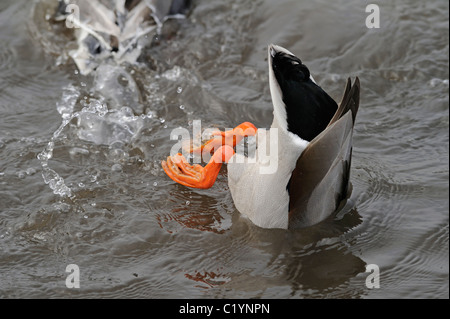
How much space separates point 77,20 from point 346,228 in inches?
123

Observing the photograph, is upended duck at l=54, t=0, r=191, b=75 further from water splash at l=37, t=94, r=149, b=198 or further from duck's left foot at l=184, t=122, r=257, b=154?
duck's left foot at l=184, t=122, r=257, b=154

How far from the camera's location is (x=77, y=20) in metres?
5.96

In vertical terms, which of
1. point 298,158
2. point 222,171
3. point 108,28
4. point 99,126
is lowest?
point 222,171

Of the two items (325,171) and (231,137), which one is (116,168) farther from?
(325,171)

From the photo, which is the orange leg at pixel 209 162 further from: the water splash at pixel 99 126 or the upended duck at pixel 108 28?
the upended duck at pixel 108 28

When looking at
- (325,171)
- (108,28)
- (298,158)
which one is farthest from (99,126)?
(325,171)

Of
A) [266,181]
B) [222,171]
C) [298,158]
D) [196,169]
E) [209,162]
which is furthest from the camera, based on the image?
[222,171]

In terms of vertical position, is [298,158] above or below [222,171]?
above

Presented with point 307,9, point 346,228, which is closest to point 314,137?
point 346,228

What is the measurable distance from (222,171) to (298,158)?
3.46ft

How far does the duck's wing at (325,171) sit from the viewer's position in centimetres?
360

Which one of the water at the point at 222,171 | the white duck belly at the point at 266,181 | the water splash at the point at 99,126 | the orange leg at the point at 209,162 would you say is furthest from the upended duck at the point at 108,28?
the white duck belly at the point at 266,181

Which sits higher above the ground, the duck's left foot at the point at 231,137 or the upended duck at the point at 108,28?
the upended duck at the point at 108,28

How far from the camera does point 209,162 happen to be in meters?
4.36
